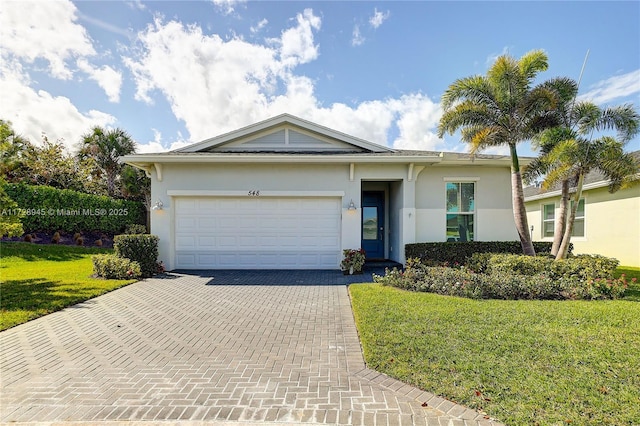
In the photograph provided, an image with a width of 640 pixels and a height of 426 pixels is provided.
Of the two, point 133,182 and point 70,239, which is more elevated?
point 133,182

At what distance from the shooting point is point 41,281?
28.2 ft

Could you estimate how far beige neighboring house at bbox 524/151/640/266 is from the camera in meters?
11.8

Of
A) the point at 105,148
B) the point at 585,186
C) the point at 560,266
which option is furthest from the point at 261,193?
the point at 105,148

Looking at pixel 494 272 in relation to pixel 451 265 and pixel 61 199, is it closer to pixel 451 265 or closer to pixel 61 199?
pixel 451 265

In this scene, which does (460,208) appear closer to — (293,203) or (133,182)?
(293,203)

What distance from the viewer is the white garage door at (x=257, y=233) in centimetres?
1085

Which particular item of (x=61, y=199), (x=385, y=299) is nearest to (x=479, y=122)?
(x=385, y=299)

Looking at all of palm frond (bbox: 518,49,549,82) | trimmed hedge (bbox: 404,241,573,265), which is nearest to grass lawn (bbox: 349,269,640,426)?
trimmed hedge (bbox: 404,241,573,265)

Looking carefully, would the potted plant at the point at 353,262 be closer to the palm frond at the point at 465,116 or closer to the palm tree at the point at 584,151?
the palm frond at the point at 465,116

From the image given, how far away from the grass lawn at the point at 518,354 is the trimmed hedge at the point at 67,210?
1597cm

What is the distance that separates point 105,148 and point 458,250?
77.7ft

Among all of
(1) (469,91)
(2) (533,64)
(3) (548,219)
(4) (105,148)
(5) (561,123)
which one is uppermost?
(4) (105,148)

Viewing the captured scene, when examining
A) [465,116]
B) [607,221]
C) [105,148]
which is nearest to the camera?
[465,116]

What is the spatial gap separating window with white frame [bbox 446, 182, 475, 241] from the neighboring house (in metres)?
0.21
